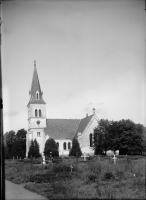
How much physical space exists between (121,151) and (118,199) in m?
28.0

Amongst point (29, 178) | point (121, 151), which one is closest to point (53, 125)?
point (121, 151)

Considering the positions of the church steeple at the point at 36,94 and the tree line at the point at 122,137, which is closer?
the tree line at the point at 122,137

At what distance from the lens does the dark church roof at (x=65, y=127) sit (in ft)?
162

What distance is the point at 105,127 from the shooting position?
122 ft

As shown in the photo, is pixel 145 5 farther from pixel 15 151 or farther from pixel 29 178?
pixel 15 151

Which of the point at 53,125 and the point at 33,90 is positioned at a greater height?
the point at 33,90

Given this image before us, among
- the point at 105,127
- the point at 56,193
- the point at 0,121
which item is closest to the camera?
the point at 0,121

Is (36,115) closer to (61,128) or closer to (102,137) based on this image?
(61,128)

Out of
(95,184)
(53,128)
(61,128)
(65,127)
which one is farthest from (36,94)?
(95,184)

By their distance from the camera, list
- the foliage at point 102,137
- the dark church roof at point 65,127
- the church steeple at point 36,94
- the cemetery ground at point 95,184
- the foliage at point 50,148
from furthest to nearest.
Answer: the church steeple at point 36,94, the dark church roof at point 65,127, the foliage at point 50,148, the foliage at point 102,137, the cemetery ground at point 95,184

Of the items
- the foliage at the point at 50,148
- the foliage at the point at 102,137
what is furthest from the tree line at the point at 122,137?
the foliage at the point at 50,148

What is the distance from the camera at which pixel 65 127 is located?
2018 inches

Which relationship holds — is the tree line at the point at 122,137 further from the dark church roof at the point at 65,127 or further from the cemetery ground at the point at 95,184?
the cemetery ground at the point at 95,184

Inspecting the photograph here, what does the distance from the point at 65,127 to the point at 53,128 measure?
86.1 inches
